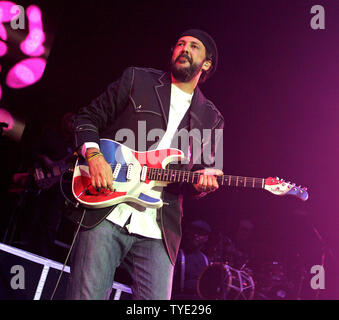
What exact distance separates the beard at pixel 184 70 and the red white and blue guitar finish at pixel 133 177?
2.13 feet

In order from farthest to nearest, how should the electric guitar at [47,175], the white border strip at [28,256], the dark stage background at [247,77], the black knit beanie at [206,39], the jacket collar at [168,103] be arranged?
the electric guitar at [47,175]
the dark stage background at [247,77]
the black knit beanie at [206,39]
the white border strip at [28,256]
the jacket collar at [168,103]

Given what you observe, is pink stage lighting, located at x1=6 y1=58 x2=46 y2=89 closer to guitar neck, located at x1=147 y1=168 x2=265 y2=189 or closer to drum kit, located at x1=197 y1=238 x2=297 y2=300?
guitar neck, located at x1=147 y1=168 x2=265 y2=189

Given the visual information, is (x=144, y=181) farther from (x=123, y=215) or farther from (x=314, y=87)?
(x=314, y=87)

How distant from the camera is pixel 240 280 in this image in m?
5.72

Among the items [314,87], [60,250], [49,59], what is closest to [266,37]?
[314,87]

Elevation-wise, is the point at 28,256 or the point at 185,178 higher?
the point at 185,178

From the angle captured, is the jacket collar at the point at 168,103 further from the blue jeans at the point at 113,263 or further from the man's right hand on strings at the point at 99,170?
the blue jeans at the point at 113,263

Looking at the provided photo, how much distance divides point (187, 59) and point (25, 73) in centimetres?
316

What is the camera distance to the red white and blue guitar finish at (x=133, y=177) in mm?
2090

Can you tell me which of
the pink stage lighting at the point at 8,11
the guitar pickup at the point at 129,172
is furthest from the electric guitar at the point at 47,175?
the guitar pickup at the point at 129,172

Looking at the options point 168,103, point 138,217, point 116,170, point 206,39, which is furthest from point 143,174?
point 206,39

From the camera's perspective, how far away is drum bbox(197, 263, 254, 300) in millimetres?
5598

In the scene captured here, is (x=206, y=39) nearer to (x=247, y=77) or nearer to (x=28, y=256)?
(x=28, y=256)

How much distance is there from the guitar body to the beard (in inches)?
25.5
